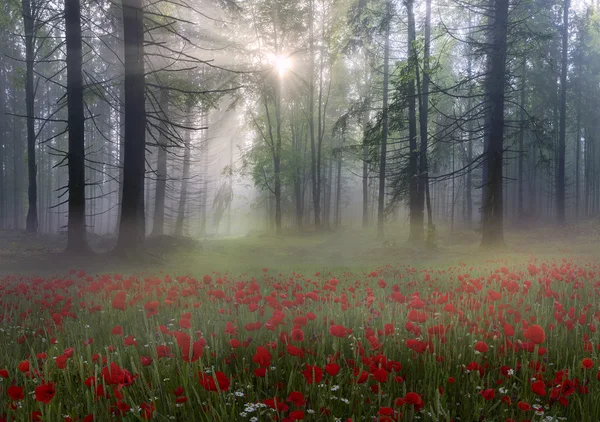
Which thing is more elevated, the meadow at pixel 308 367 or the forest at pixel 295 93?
the forest at pixel 295 93

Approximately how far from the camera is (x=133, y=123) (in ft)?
36.7

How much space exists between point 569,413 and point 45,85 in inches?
1697

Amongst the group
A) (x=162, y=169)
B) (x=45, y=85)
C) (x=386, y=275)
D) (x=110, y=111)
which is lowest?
(x=386, y=275)

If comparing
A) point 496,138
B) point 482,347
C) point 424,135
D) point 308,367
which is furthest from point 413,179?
point 308,367

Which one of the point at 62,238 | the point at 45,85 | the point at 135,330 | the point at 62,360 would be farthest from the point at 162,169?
Answer: the point at 45,85

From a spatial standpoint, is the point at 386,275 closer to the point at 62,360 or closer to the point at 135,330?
the point at 135,330

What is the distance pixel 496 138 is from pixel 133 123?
10.7 m

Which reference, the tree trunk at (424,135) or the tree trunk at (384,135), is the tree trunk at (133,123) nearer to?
the tree trunk at (384,135)

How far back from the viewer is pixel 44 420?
187 centimetres

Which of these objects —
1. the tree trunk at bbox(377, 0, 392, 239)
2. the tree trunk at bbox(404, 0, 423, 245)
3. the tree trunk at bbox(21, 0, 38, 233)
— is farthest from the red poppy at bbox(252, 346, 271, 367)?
the tree trunk at bbox(21, 0, 38, 233)

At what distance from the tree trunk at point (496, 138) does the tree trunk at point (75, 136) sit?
11.8 m

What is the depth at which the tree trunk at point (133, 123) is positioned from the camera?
1109 centimetres

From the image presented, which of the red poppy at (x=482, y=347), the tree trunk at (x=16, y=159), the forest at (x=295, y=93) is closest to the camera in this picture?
the red poppy at (x=482, y=347)

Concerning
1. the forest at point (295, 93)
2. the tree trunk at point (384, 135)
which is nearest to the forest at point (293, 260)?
the forest at point (295, 93)
